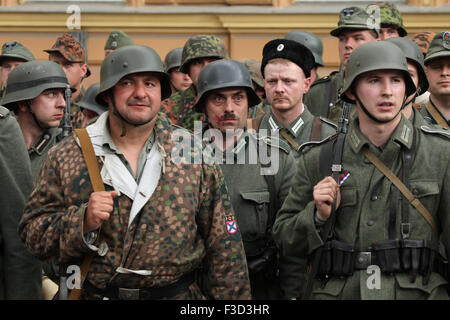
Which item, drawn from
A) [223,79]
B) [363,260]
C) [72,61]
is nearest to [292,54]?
[223,79]

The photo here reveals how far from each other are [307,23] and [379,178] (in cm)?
702

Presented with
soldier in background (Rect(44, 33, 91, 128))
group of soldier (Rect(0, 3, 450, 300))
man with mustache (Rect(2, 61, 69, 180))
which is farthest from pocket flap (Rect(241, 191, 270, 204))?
soldier in background (Rect(44, 33, 91, 128))

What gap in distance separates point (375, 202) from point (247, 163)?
125 centimetres

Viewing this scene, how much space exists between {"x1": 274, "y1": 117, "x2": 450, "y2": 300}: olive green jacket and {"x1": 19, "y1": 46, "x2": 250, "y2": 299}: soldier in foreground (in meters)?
0.40

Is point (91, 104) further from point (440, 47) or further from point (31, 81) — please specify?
point (440, 47)

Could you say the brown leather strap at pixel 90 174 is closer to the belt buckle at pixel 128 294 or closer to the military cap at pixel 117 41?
the belt buckle at pixel 128 294

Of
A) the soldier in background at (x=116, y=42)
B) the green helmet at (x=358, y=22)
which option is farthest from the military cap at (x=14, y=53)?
the green helmet at (x=358, y=22)

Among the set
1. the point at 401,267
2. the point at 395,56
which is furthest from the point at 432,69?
the point at 401,267

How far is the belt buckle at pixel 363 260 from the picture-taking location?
428cm

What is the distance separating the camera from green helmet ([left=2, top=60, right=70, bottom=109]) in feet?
20.5

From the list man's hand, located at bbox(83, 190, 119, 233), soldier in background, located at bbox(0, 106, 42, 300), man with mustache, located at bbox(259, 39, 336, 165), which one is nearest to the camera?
man's hand, located at bbox(83, 190, 119, 233)

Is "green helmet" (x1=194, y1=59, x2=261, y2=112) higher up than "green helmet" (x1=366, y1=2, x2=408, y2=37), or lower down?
lower down

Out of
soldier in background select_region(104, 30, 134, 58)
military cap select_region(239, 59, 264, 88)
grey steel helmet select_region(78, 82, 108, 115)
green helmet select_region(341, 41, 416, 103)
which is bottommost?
grey steel helmet select_region(78, 82, 108, 115)

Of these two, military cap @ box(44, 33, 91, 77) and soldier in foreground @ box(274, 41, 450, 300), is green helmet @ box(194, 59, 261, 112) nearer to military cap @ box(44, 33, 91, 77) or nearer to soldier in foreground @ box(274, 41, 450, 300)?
soldier in foreground @ box(274, 41, 450, 300)
